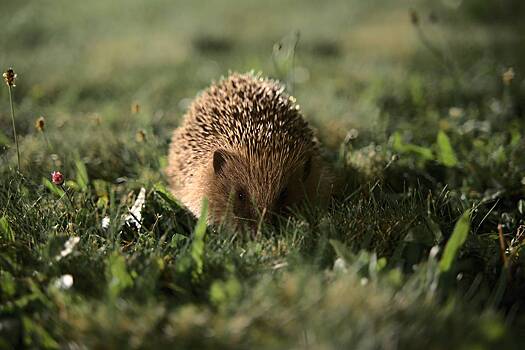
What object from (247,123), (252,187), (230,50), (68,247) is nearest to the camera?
(68,247)

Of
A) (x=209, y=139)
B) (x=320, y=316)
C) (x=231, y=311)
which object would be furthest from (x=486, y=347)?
(x=209, y=139)

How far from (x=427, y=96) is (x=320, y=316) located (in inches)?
164

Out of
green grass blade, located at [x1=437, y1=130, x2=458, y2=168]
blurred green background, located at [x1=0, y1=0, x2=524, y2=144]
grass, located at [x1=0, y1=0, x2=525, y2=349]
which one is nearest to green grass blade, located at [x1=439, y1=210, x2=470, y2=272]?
grass, located at [x1=0, y1=0, x2=525, y2=349]

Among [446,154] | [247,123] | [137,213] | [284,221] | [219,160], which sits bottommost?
[284,221]

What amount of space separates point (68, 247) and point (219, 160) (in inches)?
49.5

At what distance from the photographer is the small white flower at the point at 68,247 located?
2.30m

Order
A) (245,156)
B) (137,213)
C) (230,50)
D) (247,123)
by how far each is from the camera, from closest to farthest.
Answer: (137,213), (245,156), (247,123), (230,50)

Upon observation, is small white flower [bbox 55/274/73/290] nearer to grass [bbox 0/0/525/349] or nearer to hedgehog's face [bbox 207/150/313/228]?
grass [bbox 0/0/525/349]

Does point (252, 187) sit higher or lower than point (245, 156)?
lower

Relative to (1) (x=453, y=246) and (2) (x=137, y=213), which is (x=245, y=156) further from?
(1) (x=453, y=246)

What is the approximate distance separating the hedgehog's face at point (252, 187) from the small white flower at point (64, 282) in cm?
102

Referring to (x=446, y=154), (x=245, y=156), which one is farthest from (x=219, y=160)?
(x=446, y=154)

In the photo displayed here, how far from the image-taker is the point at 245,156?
3275 millimetres

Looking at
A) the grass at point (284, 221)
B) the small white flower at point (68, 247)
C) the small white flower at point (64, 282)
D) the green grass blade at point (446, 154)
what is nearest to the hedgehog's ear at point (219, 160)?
the grass at point (284, 221)
